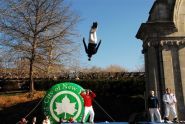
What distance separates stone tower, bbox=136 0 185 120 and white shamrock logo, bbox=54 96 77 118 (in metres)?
4.85

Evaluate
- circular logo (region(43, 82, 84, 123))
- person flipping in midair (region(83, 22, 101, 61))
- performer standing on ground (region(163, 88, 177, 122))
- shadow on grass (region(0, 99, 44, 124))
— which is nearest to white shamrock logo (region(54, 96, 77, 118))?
circular logo (region(43, 82, 84, 123))

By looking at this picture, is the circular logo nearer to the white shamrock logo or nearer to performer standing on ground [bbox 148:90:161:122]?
the white shamrock logo

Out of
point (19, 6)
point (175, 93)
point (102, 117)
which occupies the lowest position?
point (102, 117)

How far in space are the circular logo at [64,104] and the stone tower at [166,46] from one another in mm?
4533

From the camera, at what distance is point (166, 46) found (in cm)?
2127

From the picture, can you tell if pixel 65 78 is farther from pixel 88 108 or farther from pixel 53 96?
pixel 88 108

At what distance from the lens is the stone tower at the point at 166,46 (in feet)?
68.7

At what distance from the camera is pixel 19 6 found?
3447 centimetres

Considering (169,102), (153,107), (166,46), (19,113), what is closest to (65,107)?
(153,107)

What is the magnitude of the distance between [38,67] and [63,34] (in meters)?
3.89

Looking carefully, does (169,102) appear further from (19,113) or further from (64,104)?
(19,113)

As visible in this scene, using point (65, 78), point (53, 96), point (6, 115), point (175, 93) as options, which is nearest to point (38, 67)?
point (65, 78)

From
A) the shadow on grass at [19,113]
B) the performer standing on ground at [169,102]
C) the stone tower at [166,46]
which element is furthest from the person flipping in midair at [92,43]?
the shadow on grass at [19,113]

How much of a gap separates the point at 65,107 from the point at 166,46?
22.0ft
